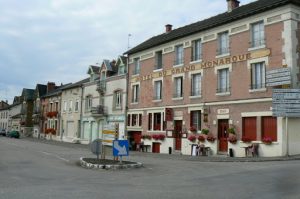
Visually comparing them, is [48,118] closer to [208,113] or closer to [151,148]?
[151,148]

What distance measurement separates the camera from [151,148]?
3406 centimetres

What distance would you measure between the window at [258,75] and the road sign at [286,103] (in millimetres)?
1708

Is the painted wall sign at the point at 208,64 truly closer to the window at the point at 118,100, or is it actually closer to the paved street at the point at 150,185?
the window at the point at 118,100

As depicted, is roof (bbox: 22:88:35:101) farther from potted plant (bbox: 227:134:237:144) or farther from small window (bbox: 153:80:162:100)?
potted plant (bbox: 227:134:237:144)

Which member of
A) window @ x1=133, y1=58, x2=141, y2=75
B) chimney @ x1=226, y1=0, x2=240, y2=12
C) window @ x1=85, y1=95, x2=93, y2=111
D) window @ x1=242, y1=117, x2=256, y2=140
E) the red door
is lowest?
the red door

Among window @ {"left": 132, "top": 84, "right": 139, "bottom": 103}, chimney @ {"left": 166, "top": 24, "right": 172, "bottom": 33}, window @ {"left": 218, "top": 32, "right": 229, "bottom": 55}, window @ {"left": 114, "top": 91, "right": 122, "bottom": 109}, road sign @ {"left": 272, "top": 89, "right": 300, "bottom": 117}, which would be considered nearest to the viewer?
road sign @ {"left": 272, "top": 89, "right": 300, "bottom": 117}

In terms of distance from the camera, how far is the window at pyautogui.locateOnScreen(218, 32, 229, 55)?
2772cm

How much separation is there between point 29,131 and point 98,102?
114 ft

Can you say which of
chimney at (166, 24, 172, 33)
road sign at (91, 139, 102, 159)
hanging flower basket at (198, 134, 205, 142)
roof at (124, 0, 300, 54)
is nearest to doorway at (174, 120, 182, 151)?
hanging flower basket at (198, 134, 205, 142)

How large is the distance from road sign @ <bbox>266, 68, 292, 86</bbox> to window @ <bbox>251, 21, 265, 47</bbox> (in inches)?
95.8

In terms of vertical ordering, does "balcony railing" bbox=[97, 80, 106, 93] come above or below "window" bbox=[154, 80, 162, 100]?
above

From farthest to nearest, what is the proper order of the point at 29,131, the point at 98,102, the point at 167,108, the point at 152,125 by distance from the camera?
the point at 29,131 < the point at 98,102 < the point at 152,125 < the point at 167,108

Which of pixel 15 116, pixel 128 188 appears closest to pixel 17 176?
pixel 128 188

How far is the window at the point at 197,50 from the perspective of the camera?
1187 inches
